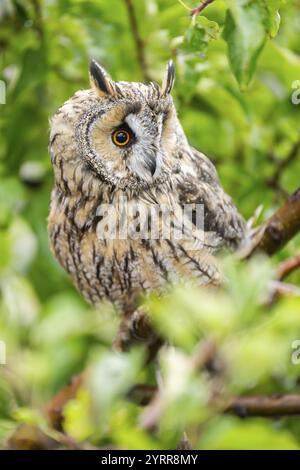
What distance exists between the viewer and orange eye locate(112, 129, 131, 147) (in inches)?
87.3

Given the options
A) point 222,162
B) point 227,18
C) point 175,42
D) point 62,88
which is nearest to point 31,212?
point 62,88

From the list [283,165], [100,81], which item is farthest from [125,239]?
[283,165]

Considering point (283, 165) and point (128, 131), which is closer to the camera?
point (128, 131)

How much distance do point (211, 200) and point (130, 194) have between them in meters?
0.28

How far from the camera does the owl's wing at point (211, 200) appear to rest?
2.38m

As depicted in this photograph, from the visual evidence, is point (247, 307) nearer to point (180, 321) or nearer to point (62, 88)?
point (180, 321)

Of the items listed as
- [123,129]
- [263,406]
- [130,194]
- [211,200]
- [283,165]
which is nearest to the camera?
[263,406]

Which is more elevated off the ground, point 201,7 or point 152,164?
point 152,164

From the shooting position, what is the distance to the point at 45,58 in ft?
7.66

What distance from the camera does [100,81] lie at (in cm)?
212

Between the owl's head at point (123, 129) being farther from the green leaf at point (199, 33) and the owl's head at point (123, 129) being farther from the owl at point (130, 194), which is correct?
the green leaf at point (199, 33)

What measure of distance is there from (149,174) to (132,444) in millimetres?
1481

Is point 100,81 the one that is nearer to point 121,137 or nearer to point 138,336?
point 121,137

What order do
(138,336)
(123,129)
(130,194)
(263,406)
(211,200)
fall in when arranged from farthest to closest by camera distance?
1. (211,200)
2. (130,194)
3. (123,129)
4. (138,336)
5. (263,406)
